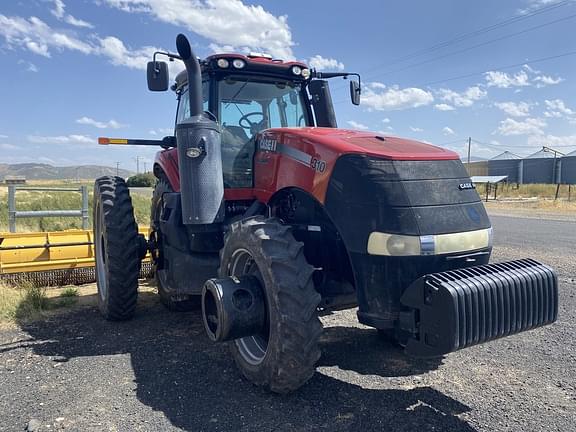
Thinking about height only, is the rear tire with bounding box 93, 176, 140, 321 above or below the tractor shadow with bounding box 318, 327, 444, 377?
above

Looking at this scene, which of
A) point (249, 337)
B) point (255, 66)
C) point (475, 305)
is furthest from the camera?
point (255, 66)

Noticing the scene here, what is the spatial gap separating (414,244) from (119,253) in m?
3.08

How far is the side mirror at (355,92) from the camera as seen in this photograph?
17.9 ft

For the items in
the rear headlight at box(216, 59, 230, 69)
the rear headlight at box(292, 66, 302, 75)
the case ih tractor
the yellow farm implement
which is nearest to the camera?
the case ih tractor

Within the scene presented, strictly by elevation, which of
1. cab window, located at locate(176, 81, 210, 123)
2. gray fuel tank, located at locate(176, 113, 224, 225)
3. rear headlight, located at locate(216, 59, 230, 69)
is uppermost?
rear headlight, located at locate(216, 59, 230, 69)

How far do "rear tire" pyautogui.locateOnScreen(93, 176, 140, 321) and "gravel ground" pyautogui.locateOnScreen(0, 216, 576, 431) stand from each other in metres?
0.22

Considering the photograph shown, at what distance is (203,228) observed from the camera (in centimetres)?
442

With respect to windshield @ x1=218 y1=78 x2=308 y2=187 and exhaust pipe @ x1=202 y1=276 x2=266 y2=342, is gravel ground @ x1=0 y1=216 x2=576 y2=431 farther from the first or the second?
windshield @ x1=218 y1=78 x2=308 y2=187

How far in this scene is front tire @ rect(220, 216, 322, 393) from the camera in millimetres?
3133

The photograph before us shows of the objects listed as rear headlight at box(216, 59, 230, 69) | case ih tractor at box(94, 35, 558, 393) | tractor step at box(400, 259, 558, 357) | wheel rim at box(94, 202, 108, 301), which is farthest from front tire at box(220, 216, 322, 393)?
wheel rim at box(94, 202, 108, 301)

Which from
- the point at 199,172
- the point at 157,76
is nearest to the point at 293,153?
the point at 199,172

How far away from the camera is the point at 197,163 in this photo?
4.17 m

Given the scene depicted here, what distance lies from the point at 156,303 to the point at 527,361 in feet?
13.4

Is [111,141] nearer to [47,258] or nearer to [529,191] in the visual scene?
[47,258]
